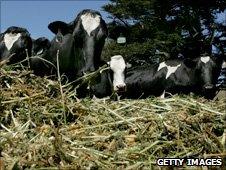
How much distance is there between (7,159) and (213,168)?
55.7 inches

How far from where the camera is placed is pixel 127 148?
3.97 meters

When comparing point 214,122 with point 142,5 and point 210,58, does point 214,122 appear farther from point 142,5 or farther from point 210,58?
point 142,5

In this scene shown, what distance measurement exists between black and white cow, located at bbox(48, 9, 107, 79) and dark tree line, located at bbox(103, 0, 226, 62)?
61.5 ft

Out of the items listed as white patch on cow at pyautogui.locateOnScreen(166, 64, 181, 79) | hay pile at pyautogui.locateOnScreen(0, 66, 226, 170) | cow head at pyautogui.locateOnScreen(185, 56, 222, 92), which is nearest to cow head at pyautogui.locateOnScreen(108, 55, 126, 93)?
white patch on cow at pyautogui.locateOnScreen(166, 64, 181, 79)

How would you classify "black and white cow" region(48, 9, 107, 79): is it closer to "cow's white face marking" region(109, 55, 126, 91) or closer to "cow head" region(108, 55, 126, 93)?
"cow head" region(108, 55, 126, 93)

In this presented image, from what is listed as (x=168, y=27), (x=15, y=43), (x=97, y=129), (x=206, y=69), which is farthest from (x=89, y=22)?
(x=168, y=27)

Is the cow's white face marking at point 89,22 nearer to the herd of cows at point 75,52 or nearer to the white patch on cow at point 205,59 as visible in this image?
the herd of cows at point 75,52

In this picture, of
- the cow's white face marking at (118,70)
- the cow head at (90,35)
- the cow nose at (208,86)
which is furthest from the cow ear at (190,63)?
the cow head at (90,35)

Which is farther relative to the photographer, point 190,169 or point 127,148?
point 127,148

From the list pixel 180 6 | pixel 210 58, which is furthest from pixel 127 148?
pixel 180 6

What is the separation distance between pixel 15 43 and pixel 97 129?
6822 mm

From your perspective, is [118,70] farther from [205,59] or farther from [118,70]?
[205,59]

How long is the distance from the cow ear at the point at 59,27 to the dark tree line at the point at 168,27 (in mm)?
18765

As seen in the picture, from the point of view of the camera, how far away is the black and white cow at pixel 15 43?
10.6m
